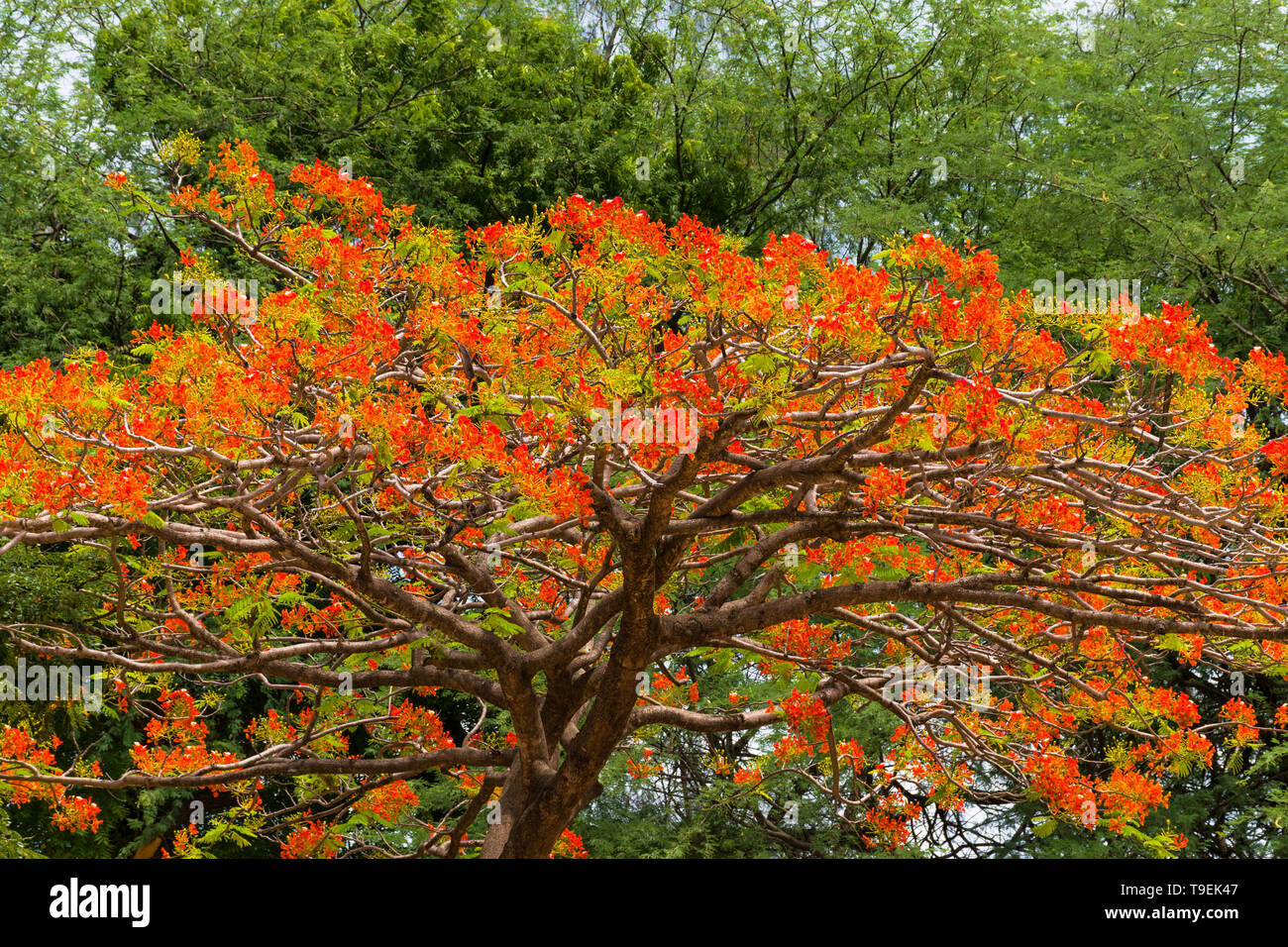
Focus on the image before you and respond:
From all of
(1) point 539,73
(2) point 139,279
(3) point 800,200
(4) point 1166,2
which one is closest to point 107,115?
(2) point 139,279

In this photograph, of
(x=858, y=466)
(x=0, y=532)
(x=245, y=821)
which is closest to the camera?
(x=0, y=532)

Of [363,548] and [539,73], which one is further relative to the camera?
[539,73]

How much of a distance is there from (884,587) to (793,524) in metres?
0.61

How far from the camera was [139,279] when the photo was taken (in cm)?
1100

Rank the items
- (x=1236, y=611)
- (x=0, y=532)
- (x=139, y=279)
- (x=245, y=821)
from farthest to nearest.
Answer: (x=139, y=279), (x=245, y=821), (x=1236, y=611), (x=0, y=532)

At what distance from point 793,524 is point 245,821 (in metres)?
4.27

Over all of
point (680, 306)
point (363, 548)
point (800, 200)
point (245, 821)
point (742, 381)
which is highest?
point (800, 200)

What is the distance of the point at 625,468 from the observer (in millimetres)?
5625

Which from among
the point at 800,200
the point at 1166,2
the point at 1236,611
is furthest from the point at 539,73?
the point at 1236,611

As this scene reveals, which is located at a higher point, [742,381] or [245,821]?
[742,381]

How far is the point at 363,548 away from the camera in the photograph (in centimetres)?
491

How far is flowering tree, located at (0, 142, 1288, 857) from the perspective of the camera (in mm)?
4512

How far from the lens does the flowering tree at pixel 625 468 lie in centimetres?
451

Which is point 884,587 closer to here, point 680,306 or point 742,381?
point 742,381
